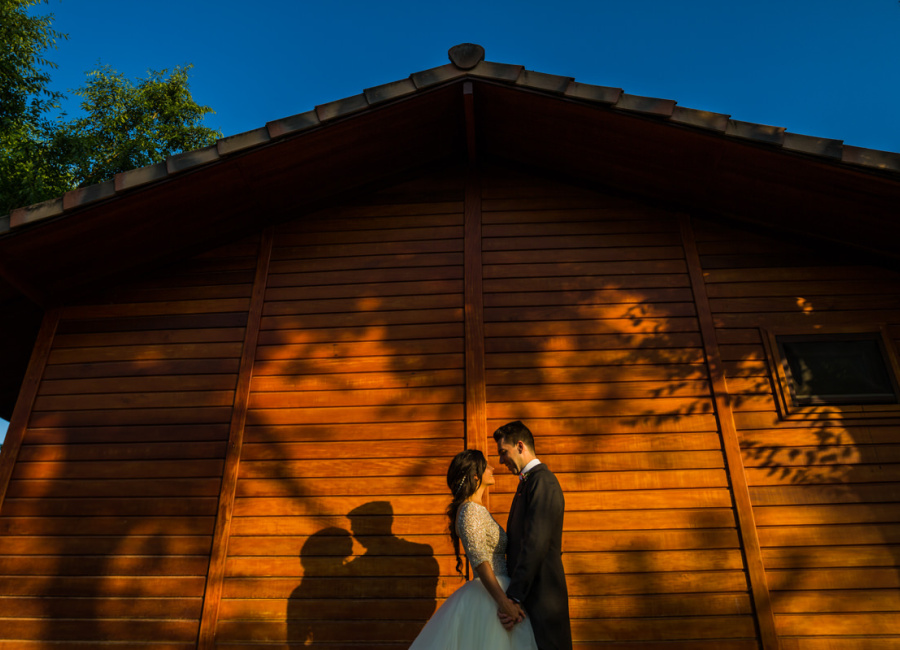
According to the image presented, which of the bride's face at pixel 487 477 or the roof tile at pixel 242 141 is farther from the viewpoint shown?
the roof tile at pixel 242 141

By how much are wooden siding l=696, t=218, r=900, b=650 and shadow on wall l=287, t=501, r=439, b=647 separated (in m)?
2.60

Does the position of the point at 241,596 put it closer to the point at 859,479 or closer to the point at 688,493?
the point at 688,493

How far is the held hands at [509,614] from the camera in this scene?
3240mm

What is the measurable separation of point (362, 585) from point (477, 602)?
1.37 m

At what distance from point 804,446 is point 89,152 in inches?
685

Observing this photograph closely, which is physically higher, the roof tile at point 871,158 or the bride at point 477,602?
the roof tile at point 871,158

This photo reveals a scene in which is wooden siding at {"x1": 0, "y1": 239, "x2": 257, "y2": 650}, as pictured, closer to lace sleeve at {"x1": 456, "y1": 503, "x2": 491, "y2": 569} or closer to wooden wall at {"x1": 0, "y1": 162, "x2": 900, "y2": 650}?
wooden wall at {"x1": 0, "y1": 162, "x2": 900, "y2": 650}

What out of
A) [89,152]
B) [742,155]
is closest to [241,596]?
[742,155]

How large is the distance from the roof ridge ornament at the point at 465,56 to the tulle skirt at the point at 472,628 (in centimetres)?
406

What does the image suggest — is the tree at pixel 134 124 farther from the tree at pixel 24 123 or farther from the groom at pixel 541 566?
the groom at pixel 541 566

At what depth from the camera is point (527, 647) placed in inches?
127

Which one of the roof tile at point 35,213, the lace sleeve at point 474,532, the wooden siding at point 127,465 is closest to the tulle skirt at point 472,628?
the lace sleeve at point 474,532

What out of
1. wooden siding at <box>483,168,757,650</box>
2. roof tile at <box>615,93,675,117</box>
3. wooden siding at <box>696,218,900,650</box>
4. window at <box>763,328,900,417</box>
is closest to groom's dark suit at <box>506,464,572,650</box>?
wooden siding at <box>483,168,757,650</box>

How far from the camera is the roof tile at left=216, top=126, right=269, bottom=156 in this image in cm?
486
